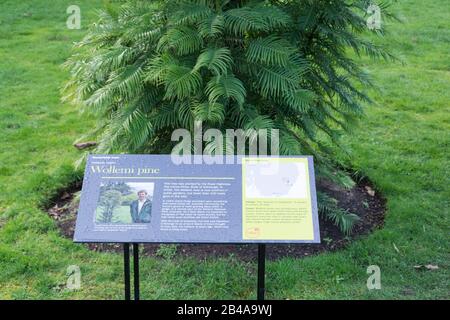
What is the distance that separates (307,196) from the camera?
370cm

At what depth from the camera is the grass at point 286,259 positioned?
4641 millimetres

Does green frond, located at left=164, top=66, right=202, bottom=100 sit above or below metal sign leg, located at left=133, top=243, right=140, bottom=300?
above

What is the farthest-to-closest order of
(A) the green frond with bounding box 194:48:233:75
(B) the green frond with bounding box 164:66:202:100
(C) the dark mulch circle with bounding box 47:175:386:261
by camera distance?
(C) the dark mulch circle with bounding box 47:175:386:261 → (B) the green frond with bounding box 164:66:202:100 → (A) the green frond with bounding box 194:48:233:75

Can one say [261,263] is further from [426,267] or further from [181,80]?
[426,267]

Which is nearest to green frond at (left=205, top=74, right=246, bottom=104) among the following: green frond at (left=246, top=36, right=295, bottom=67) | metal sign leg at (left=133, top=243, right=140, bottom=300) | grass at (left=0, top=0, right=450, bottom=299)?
green frond at (left=246, top=36, right=295, bottom=67)

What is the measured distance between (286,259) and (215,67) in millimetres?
1720

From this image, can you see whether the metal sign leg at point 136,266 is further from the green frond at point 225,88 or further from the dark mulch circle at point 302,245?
the green frond at point 225,88

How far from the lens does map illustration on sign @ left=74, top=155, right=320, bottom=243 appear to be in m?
3.58

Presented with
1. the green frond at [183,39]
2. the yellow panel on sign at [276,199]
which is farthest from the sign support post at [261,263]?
the green frond at [183,39]

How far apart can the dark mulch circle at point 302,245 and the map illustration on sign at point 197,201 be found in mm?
1394

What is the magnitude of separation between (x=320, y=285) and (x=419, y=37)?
29.1 feet

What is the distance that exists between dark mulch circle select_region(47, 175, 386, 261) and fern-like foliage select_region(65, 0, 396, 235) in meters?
0.57

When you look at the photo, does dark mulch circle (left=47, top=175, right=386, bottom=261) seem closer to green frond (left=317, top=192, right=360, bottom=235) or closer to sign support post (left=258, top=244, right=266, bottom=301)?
green frond (left=317, top=192, right=360, bottom=235)

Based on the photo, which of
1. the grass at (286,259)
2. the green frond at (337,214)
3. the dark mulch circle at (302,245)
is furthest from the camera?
the green frond at (337,214)
